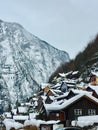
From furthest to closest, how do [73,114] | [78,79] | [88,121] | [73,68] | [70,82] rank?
[73,68]
[78,79]
[70,82]
[73,114]
[88,121]

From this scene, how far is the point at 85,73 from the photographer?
13500 centimetres

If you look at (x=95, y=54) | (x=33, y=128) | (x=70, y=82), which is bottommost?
(x=33, y=128)

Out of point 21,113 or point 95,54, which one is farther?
point 95,54

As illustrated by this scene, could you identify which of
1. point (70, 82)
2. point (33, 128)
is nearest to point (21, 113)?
point (70, 82)

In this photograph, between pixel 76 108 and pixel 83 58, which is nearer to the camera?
pixel 76 108

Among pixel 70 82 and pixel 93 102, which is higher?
pixel 70 82

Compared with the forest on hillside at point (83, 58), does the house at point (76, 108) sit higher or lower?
lower

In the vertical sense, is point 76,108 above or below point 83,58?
below

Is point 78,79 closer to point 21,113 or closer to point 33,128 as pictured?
point 21,113

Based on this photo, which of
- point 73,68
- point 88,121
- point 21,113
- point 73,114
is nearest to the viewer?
point 88,121

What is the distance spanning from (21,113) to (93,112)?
54.0 m

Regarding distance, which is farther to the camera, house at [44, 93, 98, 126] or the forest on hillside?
the forest on hillside

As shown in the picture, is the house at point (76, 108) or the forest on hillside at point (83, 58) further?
the forest on hillside at point (83, 58)

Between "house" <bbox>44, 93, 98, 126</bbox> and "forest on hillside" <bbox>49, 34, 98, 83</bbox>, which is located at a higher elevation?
"forest on hillside" <bbox>49, 34, 98, 83</bbox>
